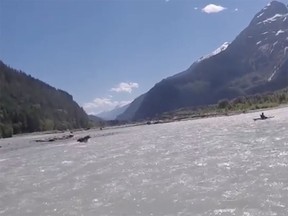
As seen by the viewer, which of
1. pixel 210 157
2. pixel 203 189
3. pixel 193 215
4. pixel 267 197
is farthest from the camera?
pixel 210 157

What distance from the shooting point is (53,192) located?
3053 centimetres

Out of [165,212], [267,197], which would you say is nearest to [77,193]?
[165,212]

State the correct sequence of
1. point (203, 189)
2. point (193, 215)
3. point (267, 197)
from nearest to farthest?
point (193, 215)
point (267, 197)
point (203, 189)

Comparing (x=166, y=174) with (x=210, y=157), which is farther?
(x=210, y=157)

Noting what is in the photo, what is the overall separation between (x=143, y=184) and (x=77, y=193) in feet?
14.5

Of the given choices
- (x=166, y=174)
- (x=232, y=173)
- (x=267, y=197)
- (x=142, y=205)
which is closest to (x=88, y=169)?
(x=166, y=174)

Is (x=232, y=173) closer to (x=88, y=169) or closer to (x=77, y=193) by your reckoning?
(x=77, y=193)

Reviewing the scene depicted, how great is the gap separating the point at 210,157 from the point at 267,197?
18.5 meters

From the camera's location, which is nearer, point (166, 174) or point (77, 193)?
point (77, 193)

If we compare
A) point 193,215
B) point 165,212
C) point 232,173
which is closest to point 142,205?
point 165,212

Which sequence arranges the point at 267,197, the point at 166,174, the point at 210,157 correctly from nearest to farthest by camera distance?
1. the point at 267,197
2. the point at 166,174
3. the point at 210,157

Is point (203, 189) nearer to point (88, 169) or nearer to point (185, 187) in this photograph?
point (185, 187)

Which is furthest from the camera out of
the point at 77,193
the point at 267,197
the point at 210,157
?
the point at 210,157

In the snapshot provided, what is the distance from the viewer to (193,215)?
67.1ft
